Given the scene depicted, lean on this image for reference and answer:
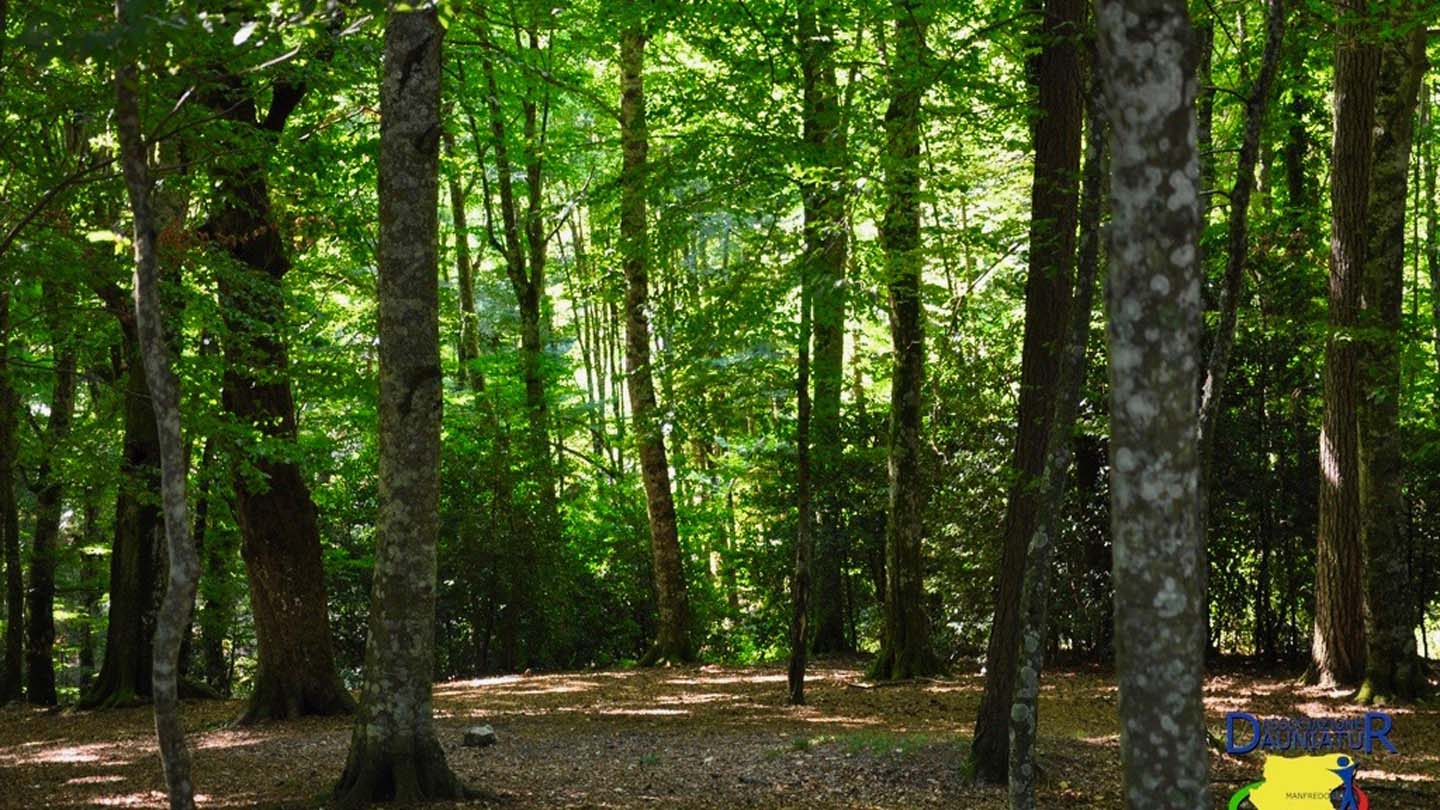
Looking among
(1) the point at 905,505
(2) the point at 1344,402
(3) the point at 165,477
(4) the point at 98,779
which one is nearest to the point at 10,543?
(4) the point at 98,779

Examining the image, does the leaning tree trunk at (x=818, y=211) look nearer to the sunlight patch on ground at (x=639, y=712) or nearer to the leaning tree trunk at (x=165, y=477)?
the sunlight patch on ground at (x=639, y=712)

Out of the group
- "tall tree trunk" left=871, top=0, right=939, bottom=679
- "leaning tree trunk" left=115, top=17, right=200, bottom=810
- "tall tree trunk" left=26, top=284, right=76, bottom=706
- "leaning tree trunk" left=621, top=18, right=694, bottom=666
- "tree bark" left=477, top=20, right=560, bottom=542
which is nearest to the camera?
"leaning tree trunk" left=115, top=17, right=200, bottom=810

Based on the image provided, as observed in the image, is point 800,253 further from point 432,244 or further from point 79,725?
point 79,725

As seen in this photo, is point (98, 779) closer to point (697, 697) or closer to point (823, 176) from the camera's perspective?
point (697, 697)

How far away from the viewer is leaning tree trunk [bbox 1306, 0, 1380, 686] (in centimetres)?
1085

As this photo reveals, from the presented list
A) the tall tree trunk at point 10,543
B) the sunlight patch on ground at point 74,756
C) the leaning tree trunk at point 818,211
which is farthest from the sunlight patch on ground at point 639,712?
the tall tree trunk at point 10,543

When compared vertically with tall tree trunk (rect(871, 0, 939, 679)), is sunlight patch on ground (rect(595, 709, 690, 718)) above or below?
below

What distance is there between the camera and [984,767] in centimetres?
762

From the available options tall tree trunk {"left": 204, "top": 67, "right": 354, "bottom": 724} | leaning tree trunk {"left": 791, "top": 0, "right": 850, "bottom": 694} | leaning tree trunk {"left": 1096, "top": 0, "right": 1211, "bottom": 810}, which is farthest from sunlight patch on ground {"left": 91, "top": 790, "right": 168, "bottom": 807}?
leaning tree trunk {"left": 1096, "top": 0, "right": 1211, "bottom": 810}

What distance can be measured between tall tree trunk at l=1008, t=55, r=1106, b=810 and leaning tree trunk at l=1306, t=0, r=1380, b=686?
20.8 ft

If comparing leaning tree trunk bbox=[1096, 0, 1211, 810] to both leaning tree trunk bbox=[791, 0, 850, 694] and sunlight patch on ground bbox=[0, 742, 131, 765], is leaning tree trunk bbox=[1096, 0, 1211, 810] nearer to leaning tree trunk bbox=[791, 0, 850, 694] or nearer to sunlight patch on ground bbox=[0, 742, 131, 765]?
leaning tree trunk bbox=[791, 0, 850, 694]

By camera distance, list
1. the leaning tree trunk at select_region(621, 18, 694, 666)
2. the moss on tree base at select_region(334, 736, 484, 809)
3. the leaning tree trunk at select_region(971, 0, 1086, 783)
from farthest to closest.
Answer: the leaning tree trunk at select_region(621, 18, 694, 666), the leaning tree trunk at select_region(971, 0, 1086, 783), the moss on tree base at select_region(334, 736, 484, 809)

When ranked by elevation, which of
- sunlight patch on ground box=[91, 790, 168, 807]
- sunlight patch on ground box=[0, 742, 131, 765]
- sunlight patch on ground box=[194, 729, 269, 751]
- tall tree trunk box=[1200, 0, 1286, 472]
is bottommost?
sunlight patch on ground box=[0, 742, 131, 765]

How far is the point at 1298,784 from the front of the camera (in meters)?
6.78
